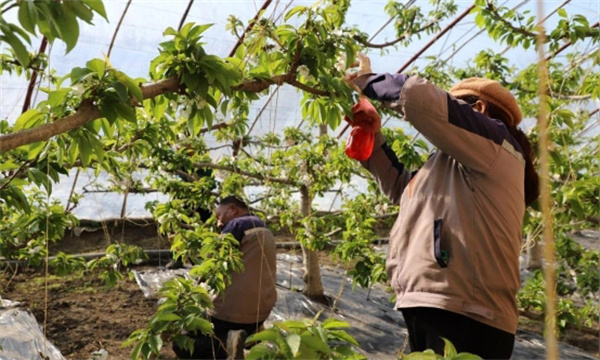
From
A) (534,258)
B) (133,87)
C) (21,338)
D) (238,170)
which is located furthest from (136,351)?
(534,258)

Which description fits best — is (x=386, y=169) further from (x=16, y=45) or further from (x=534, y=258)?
(x=534, y=258)

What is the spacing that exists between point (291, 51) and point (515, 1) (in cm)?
504

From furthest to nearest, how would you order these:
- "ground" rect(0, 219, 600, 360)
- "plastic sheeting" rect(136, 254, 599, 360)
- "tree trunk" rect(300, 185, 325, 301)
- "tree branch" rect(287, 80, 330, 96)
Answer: "tree trunk" rect(300, 185, 325, 301) < "plastic sheeting" rect(136, 254, 599, 360) < "ground" rect(0, 219, 600, 360) < "tree branch" rect(287, 80, 330, 96)

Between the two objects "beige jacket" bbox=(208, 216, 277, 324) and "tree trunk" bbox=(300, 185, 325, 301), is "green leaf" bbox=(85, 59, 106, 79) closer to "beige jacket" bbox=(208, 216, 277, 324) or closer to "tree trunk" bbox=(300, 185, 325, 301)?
"beige jacket" bbox=(208, 216, 277, 324)

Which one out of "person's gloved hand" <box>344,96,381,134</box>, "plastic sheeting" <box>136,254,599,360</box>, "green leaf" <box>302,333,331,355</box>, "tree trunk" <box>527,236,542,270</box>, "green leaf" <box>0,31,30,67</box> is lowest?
"plastic sheeting" <box>136,254,599,360</box>

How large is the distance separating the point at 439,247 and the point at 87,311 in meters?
3.77

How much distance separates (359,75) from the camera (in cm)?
180

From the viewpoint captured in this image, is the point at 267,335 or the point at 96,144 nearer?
the point at 267,335

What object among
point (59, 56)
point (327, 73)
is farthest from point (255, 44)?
point (59, 56)

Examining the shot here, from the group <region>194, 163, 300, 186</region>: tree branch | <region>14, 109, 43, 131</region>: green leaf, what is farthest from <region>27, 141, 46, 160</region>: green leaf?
<region>194, 163, 300, 186</region>: tree branch

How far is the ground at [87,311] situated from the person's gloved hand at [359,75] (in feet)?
8.61

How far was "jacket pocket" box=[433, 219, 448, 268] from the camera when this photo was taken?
1.57 m

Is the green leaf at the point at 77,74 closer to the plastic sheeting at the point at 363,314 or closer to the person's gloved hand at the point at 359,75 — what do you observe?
the person's gloved hand at the point at 359,75

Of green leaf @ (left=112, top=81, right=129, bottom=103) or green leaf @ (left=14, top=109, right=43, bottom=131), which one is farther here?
green leaf @ (left=14, top=109, right=43, bottom=131)
